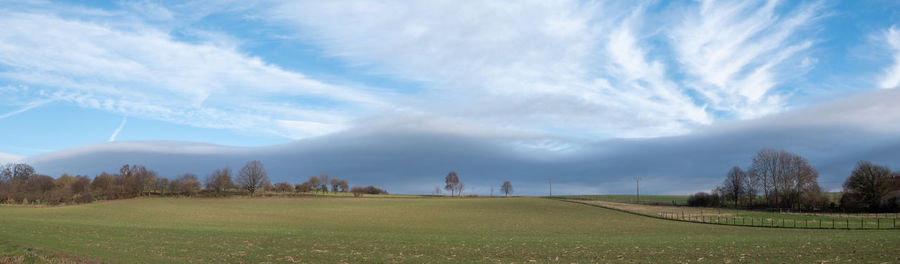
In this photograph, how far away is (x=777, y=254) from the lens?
2109cm

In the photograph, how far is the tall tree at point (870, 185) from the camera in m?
82.8

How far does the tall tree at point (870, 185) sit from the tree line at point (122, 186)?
414 feet

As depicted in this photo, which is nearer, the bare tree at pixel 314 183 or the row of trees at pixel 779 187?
the row of trees at pixel 779 187

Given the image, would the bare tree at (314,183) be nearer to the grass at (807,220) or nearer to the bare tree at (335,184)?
the bare tree at (335,184)

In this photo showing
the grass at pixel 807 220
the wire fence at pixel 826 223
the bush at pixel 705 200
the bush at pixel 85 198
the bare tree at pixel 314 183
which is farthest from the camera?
the bare tree at pixel 314 183

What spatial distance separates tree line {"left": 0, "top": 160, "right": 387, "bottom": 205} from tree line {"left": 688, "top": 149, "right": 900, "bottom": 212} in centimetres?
10961

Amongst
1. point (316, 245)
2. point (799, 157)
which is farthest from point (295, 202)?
point (799, 157)

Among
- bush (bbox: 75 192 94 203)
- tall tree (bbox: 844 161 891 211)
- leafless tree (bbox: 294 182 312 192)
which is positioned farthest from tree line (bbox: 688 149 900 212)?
bush (bbox: 75 192 94 203)

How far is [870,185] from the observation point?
8375 centimetres

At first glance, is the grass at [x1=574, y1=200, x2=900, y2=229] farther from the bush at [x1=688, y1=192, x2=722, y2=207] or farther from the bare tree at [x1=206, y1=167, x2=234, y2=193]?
the bare tree at [x1=206, y1=167, x2=234, y2=193]

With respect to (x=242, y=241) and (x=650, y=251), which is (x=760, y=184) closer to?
(x=650, y=251)

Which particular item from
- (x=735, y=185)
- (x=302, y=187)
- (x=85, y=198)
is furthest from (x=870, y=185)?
(x=85, y=198)

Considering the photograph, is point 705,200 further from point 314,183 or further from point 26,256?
point 26,256

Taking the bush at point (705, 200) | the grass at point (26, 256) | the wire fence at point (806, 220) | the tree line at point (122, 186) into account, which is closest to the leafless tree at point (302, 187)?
the tree line at point (122, 186)
